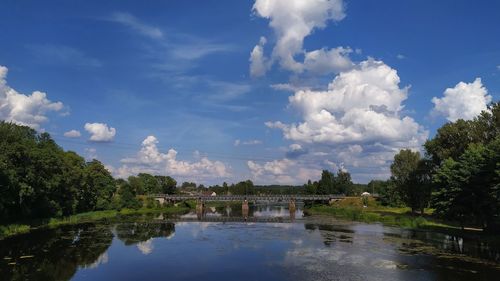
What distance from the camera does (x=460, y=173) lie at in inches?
2479

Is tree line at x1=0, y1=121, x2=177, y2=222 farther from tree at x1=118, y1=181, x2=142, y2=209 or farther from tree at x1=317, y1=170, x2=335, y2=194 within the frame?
tree at x1=317, y1=170, x2=335, y2=194

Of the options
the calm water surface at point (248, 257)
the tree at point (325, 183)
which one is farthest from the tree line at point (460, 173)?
the tree at point (325, 183)

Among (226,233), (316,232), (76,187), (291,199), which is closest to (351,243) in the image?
(316,232)

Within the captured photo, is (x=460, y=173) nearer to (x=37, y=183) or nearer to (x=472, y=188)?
(x=472, y=188)

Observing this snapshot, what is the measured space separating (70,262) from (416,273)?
98.8ft

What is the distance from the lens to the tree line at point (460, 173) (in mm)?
56981

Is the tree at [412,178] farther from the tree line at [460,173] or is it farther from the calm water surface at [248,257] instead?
the calm water surface at [248,257]

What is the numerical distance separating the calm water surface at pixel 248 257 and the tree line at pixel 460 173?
17.9ft

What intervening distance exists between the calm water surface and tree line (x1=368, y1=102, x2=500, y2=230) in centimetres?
547

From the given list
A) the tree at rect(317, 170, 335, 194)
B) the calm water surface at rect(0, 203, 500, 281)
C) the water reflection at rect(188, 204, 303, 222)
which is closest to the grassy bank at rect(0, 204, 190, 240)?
the calm water surface at rect(0, 203, 500, 281)

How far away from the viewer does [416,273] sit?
119 feet

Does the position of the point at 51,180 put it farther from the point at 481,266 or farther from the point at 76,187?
the point at 481,266

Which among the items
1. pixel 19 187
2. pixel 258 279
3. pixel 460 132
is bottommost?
pixel 258 279

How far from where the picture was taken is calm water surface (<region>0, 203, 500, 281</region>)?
119 ft
